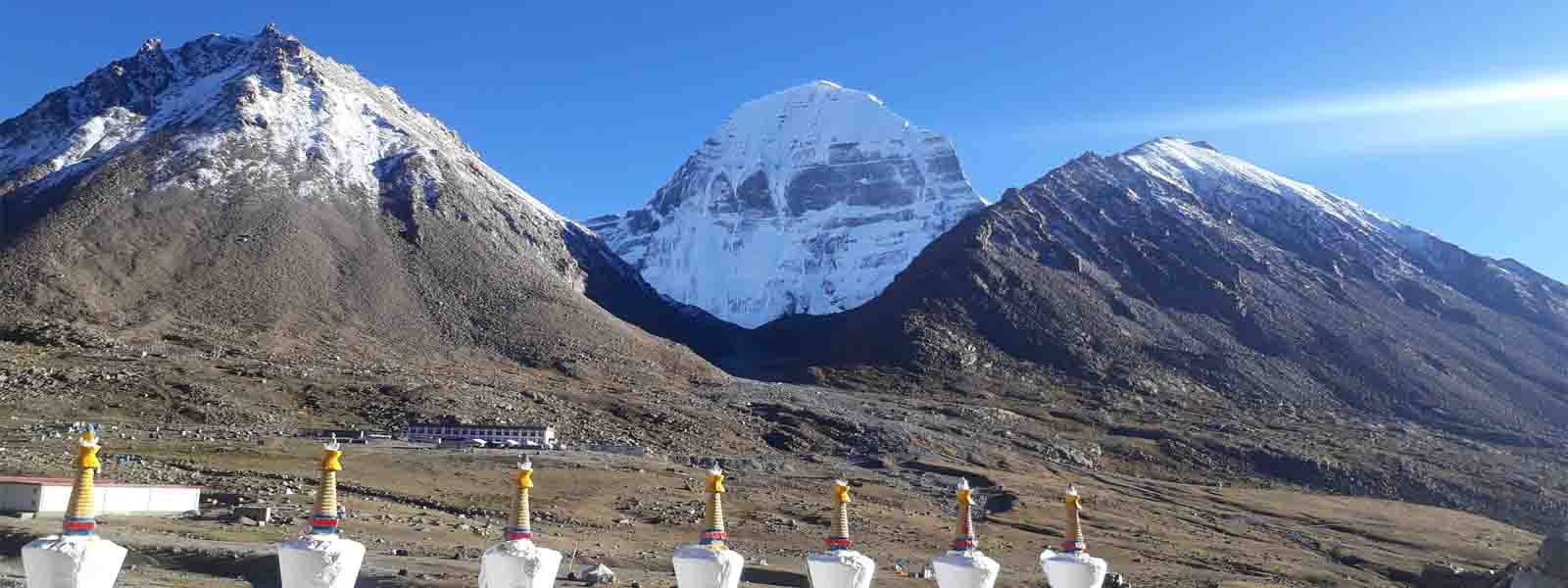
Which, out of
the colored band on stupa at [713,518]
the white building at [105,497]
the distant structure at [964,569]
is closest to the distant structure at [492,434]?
the white building at [105,497]

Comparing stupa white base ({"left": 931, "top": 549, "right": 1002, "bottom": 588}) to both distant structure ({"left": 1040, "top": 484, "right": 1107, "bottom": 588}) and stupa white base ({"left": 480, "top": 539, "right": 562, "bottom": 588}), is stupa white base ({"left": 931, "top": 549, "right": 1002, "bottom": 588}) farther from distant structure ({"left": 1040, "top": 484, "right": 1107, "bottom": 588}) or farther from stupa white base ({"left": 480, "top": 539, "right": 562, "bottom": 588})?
stupa white base ({"left": 480, "top": 539, "right": 562, "bottom": 588})

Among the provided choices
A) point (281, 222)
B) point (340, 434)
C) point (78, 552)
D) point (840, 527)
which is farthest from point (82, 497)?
point (281, 222)

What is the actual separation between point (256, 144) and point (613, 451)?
9121 centimetres

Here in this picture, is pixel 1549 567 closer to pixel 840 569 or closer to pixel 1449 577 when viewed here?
pixel 840 569

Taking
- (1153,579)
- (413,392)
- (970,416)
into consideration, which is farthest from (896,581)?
(970,416)

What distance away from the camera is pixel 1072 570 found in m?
16.1

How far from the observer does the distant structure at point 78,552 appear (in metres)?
12.7

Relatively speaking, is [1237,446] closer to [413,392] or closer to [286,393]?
[413,392]

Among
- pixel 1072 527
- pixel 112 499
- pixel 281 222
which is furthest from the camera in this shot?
pixel 281 222

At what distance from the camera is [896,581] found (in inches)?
1667

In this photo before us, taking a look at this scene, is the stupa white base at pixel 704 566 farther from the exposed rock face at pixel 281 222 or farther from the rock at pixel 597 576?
the exposed rock face at pixel 281 222

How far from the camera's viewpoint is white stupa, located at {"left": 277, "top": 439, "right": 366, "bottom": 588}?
13172 mm

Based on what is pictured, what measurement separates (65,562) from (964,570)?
1026 centimetres

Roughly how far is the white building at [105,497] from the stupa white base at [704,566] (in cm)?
2688
